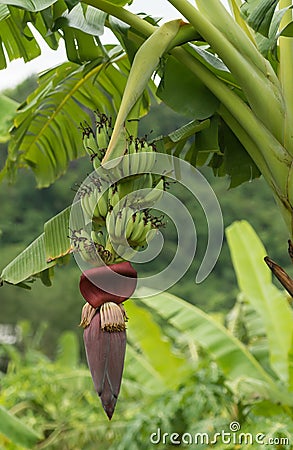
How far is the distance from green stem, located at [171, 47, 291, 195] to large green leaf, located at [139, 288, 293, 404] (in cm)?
128

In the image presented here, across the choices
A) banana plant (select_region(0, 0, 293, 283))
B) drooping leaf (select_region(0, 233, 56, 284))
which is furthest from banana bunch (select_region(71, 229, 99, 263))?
drooping leaf (select_region(0, 233, 56, 284))

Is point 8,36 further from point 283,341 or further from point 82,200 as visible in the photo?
point 283,341

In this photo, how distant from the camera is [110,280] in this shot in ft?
2.65

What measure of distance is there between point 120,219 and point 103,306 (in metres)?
0.11

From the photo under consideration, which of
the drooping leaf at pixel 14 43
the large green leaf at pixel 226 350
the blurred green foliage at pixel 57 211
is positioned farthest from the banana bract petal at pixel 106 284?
the blurred green foliage at pixel 57 211

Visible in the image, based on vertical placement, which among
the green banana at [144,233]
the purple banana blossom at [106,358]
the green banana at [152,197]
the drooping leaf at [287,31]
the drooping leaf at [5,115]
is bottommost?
the purple banana blossom at [106,358]

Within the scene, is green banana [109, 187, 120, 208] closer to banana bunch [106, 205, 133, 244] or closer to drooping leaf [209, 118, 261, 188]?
banana bunch [106, 205, 133, 244]

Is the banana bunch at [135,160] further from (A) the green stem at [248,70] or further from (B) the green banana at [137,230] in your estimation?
(A) the green stem at [248,70]

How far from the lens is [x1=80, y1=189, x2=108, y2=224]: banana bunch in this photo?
869 millimetres

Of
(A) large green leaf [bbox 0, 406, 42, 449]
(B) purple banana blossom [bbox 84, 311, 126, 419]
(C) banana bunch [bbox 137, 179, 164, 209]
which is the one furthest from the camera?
(A) large green leaf [bbox 0, 406, 42, 449]

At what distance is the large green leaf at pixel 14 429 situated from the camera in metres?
2.16

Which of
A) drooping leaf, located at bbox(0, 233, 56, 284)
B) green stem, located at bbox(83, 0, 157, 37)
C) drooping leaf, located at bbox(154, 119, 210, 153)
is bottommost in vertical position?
drooping leaf, located at bbox(0, 233, 56, 284)

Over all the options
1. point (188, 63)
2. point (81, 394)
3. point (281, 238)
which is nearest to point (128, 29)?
point (188, 63)

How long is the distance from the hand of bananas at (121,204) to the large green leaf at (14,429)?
1.43 m
